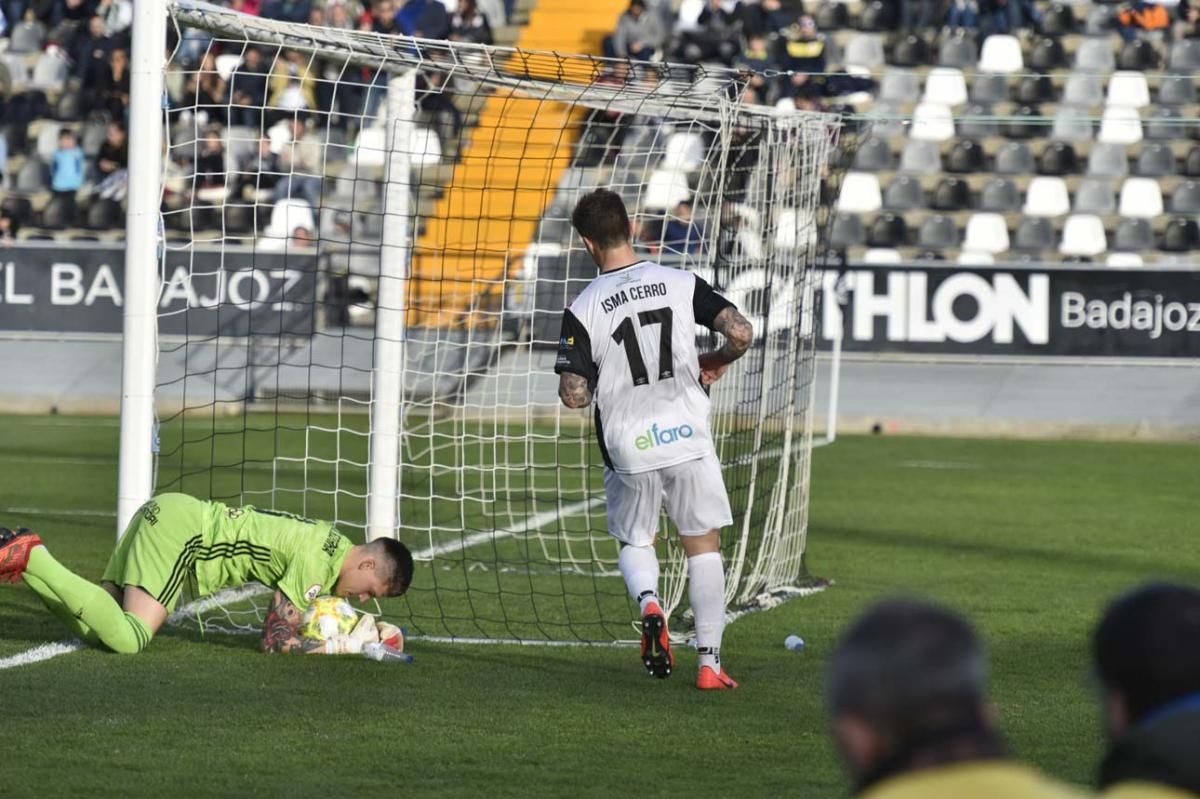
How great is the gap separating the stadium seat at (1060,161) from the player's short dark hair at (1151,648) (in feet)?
72.6

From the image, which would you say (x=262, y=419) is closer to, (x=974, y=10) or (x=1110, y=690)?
(x=974, y=10)

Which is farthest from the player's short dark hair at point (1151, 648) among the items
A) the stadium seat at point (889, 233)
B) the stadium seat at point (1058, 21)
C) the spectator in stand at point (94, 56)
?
the spectator in stand at point (94, 56)

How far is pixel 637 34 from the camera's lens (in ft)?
80.8

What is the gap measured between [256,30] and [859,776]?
257 inches

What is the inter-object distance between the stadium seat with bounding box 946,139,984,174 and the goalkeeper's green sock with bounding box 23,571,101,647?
18157mm

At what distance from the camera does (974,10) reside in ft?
83.0

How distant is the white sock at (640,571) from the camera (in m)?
7.21

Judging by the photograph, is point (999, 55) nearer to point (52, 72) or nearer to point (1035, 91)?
point (1035, 91)

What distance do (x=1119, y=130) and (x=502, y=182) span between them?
810 cm

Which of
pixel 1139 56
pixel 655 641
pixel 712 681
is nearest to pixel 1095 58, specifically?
pixel 1139 56

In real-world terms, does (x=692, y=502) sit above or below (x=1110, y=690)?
below

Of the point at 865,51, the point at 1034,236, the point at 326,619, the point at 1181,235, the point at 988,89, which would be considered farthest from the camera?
the point at 865,51

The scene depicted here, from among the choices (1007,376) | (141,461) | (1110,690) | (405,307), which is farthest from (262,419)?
(1110,690)

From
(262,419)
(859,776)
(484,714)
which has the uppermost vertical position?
(859,776)
